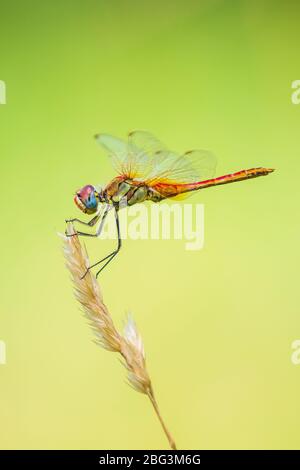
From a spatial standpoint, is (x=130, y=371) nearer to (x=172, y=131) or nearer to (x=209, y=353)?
(x=209, y=353)

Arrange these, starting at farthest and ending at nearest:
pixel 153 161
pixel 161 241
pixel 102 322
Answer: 1. pixel 161 241
2. pixel 153 161
3. pixel 102 322

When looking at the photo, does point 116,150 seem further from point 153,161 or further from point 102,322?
point 102,322

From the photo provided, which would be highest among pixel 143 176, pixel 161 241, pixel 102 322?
pixel 143 176

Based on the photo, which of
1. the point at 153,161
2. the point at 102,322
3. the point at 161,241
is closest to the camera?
the point at 102,322

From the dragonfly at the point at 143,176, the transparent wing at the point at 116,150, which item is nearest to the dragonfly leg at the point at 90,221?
the dragonfly at the point at 143,176

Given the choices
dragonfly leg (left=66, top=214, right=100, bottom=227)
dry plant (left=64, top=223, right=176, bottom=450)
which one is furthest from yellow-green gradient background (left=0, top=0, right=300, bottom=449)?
dry plant (left=64, top=223, right=176, bottom=450)

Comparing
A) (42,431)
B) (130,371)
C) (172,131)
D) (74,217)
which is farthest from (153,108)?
(42,431)

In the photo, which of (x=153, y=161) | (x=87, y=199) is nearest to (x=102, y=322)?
(x=87, y=199)
